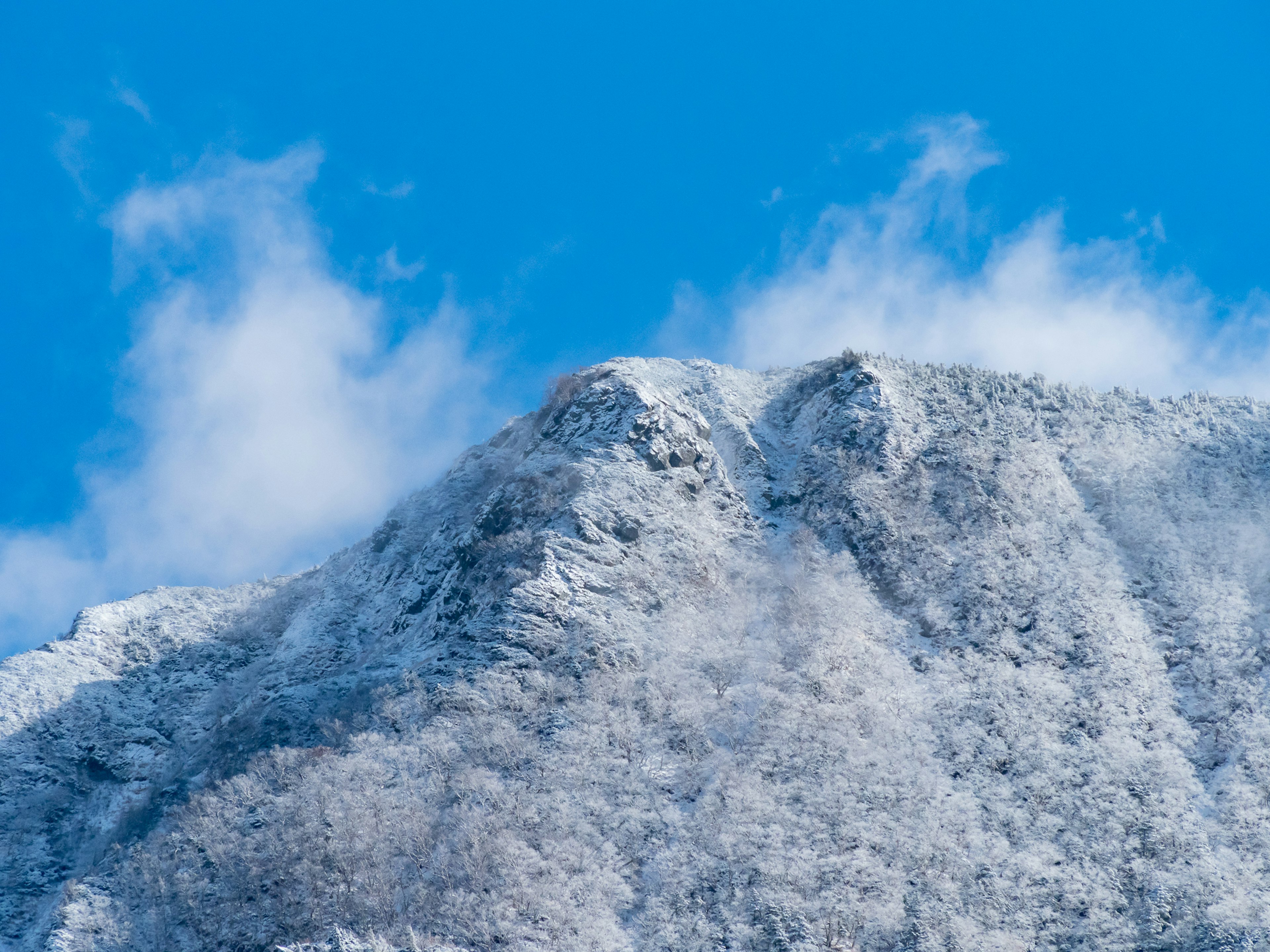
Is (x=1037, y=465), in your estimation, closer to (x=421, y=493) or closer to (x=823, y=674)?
(x=823, y=674)

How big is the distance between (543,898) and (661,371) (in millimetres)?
56501

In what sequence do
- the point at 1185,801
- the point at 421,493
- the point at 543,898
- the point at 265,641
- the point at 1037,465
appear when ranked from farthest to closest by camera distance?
the point at 421,493
the point at 265,641
the point at 1037,465
the point at 1185,801
the point at 543,898

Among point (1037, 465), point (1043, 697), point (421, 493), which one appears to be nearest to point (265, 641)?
point (421, 493)

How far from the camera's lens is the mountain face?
4172 centimetres

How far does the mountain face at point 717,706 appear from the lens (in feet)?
137

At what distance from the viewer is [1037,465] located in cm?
6938

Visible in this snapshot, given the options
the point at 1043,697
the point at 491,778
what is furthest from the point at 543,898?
the point at 1043,697

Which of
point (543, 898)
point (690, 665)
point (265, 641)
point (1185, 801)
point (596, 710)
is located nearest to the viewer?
point (543, 898)

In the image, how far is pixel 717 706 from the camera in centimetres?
5153

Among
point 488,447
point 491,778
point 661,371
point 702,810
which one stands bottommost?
point 702,810

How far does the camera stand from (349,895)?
42.5 meters

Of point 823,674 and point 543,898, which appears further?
point 823,674

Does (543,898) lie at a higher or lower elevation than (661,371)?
lower

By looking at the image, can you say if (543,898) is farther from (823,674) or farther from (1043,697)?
(1043,697)
